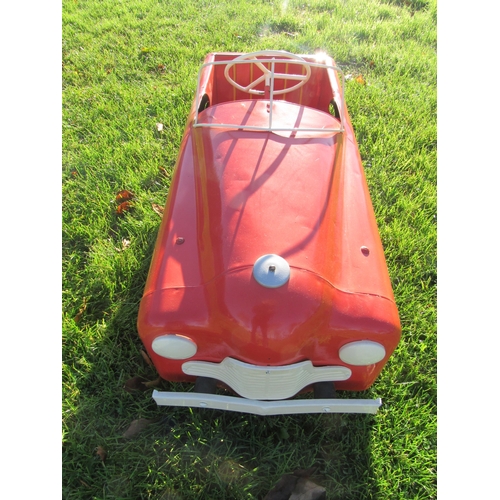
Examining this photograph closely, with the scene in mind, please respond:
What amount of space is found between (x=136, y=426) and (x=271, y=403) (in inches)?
26.1

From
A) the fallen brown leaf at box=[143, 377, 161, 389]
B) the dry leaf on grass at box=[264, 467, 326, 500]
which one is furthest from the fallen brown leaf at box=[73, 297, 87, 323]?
the dry leaf on grass at box=[264, 467, 326, 500]

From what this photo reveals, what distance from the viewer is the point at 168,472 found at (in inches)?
64.0

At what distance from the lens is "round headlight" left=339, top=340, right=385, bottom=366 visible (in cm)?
142

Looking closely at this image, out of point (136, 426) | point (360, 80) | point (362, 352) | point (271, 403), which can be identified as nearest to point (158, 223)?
point (136, 426)

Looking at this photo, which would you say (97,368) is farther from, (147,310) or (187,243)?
(187,243)

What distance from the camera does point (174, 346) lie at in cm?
144

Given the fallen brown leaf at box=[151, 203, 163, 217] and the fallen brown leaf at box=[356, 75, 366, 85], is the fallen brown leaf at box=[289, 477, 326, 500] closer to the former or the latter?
the fallen brown leaf at box=[151, 203, 163, 217]

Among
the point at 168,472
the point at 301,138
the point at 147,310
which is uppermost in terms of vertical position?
the point at 301,138

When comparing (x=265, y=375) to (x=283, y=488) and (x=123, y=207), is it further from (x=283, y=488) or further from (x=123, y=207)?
(x=123, y=207)

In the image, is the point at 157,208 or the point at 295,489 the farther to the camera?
the point at 157,208

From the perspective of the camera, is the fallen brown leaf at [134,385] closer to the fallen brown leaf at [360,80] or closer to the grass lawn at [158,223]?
the grass lawn at [158,223]

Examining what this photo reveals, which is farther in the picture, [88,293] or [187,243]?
[88,293]

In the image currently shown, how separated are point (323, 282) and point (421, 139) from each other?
2327 mm

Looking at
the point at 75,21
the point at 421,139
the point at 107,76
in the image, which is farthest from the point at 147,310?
the point at 75,21
